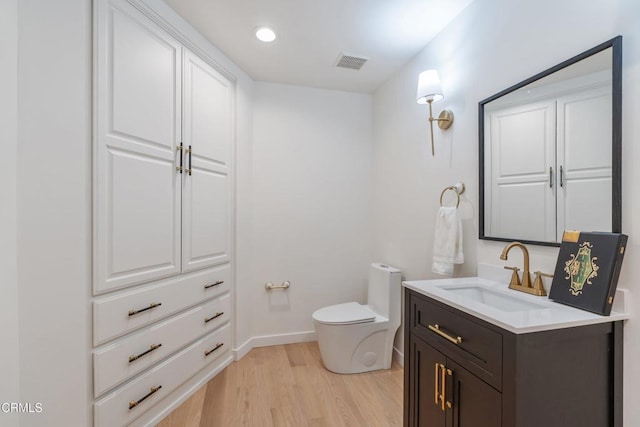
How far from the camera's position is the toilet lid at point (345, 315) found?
2.30 metres

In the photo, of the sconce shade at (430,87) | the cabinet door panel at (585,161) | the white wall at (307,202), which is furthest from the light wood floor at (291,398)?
Answer: the sconce shade at (430,87)

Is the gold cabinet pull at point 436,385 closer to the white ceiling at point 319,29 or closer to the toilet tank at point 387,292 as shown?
the toilet tank at point 387,292

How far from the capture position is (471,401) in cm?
111

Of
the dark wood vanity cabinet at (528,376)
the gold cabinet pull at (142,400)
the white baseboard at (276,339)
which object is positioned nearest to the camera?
the dark wood vanity cabinet at (528,376)

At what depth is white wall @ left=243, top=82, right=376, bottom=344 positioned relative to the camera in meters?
2.84

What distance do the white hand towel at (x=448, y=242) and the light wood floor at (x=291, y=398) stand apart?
3.15 ft

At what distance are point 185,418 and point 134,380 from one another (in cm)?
43

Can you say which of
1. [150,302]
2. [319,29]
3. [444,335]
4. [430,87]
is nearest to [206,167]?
[150,302]

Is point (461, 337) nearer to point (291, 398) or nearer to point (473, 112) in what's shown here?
point (473, 112)

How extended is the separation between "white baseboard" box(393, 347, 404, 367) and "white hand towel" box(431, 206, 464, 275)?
3.39 ft

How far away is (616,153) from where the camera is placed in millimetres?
1076

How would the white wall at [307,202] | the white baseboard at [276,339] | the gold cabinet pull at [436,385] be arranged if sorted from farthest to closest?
1. the white wall at [307,202]
2. the white baseboard at [276,339]
3. the gold cabinet pull at [436,385]

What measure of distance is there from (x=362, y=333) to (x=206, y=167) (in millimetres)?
1692

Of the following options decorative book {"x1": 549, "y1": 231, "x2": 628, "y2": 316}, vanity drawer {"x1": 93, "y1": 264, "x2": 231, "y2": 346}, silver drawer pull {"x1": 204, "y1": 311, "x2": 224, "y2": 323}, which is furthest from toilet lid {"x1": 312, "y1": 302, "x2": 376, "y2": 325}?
decorative book {"x1": 549, "y1": 231, "x2": 628, "y2": 316}
